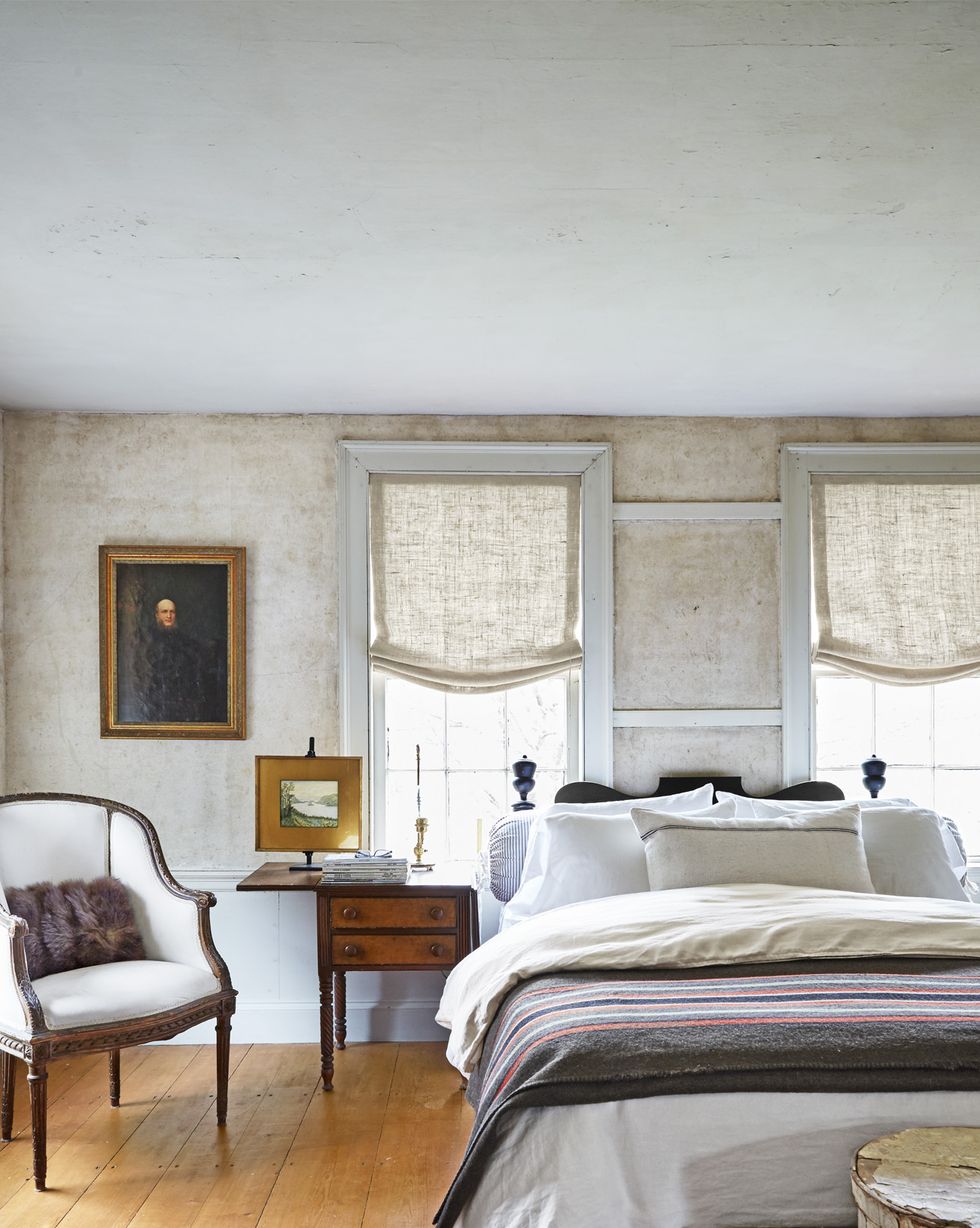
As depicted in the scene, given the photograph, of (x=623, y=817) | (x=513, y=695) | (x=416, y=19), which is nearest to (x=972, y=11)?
(x=416, y=19)

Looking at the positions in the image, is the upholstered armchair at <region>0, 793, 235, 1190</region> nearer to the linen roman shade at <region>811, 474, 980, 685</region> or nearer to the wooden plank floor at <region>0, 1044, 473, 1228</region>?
the wooden plank floor at <region>0, 1044, 473, 1228</region>

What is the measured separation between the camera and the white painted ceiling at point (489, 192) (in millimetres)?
1822

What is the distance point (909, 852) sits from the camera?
3795 mm

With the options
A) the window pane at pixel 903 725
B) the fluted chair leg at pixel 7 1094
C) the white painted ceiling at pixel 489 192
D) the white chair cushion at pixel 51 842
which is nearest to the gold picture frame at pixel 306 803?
the white chair cushion at pixel 51 842

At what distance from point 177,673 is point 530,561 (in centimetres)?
156

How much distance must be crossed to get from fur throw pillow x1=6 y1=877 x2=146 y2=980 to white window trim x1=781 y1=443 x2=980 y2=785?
271cm

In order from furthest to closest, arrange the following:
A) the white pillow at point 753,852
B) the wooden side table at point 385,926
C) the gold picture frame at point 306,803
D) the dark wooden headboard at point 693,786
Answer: the dark wooden headboard at point 693,786 < the gold picture frame at point 306,803 < the wooden side table at point 385,926 < the white pillow at point 753,852

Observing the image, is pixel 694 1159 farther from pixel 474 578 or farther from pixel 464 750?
pixel 474 578

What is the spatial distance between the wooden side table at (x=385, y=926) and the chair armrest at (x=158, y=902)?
271 millimetres

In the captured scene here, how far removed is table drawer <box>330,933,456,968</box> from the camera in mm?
3955

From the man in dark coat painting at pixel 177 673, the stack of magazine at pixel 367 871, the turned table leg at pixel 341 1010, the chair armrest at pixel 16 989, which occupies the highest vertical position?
the man in dark coat painting at pixel 177 673

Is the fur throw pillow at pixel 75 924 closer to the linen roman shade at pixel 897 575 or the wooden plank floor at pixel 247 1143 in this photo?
the wooden plank floor at pixel 247 1143

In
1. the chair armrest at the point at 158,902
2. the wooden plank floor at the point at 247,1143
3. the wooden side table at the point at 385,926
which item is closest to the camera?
the wooden plank floor at the point at 247,1143

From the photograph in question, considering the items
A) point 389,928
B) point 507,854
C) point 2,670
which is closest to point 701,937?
point 507,854
